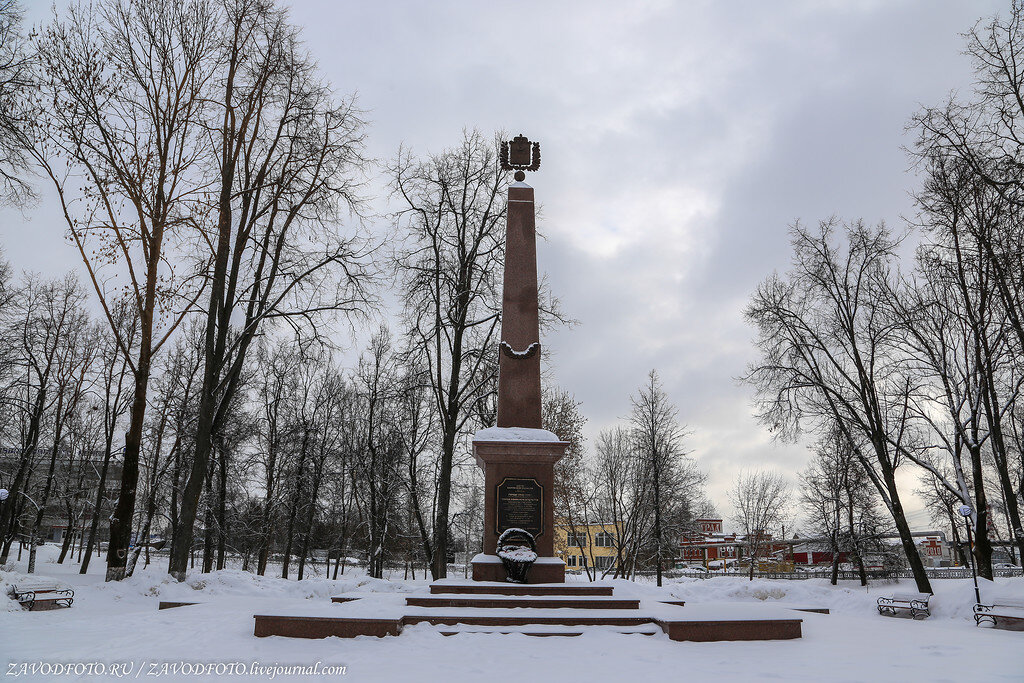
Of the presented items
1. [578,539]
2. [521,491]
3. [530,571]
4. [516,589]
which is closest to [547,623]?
[516,589]

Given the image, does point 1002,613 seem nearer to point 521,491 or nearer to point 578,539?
point 521,491

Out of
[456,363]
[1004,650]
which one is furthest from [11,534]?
[1004,650]

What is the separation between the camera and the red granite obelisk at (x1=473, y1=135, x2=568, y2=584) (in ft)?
35.9

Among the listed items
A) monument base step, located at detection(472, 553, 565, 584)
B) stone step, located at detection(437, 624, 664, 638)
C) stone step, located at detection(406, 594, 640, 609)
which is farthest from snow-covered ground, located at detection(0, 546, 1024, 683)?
monument base step, located at detection(472, 553, 565, 584)

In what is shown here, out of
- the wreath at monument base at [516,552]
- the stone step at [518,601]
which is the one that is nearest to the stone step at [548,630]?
the stone step at [518,601]

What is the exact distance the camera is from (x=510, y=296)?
13.0 m

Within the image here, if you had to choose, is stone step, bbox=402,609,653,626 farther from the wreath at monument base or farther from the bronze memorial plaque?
the bronze memorial plaque

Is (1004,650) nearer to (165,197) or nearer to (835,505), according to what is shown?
(165,197)

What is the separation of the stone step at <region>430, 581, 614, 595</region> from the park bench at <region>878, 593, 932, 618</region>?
318 inches

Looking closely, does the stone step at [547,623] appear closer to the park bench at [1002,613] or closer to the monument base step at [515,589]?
the monument base step at [515,589]

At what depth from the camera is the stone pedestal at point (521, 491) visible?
35.7ft

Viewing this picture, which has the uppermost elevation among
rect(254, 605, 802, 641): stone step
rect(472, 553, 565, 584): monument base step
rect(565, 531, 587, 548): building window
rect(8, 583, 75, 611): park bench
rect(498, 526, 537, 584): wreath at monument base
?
rect(498, 526, 537, 584): wreath at monument base

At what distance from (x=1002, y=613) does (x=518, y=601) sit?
30.6 ft

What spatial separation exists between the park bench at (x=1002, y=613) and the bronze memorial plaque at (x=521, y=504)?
843 cm
